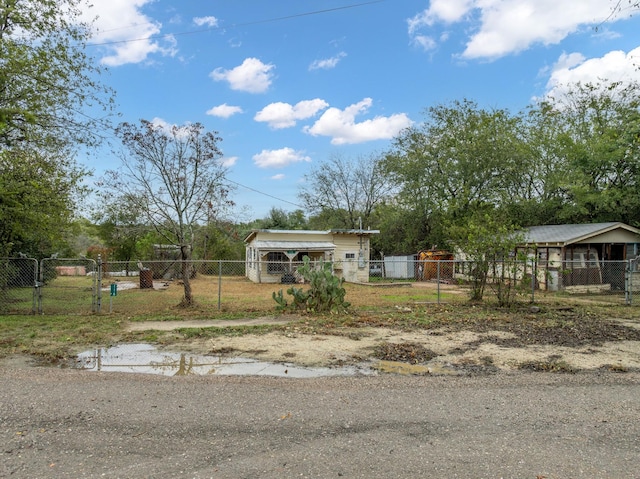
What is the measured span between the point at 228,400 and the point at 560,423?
3.29 meters

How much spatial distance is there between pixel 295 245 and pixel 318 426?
69.2 ft

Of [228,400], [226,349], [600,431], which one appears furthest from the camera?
[226,349]

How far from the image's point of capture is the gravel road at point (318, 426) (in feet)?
9.76

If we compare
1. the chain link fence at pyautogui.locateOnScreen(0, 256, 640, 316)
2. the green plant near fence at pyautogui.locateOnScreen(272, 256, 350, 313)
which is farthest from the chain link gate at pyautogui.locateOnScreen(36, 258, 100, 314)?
the green plant near fence at pyautogui.locateOnScreen(272, 256, 350, 313)

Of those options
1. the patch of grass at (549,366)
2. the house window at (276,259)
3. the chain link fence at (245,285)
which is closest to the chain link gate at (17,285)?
the chain link fence at (245,285)

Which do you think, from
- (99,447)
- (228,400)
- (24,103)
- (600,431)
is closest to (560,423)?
(600,431)

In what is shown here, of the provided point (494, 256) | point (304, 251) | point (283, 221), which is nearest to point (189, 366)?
point (494, 256)

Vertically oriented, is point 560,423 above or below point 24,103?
below

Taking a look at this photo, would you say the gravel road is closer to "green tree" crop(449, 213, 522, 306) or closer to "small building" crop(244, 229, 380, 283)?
"green tree" crop(449, 213, 522, 306)

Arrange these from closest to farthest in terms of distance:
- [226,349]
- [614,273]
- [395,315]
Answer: [226,349] < [395,315] < [614,273]

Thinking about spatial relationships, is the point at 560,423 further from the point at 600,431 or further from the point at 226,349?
the point at 226,349

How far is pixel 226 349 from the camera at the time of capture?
6.96m

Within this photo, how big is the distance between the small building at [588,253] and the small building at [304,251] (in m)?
9.97

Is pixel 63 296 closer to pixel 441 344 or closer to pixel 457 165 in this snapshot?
pixel 441 344
